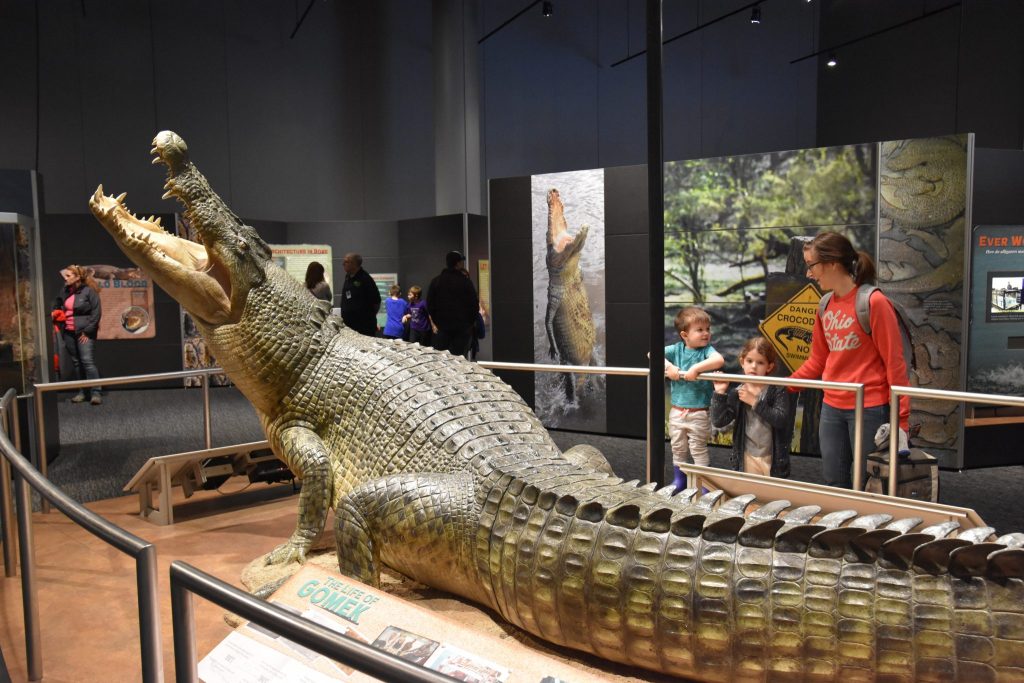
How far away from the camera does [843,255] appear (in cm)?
297

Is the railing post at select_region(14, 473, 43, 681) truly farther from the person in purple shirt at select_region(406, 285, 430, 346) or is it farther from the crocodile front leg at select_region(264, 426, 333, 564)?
the person in purple shirt at select_region(406, 285, 430, 346)

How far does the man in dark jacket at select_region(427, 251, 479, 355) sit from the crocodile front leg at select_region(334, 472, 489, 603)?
4.37 meters

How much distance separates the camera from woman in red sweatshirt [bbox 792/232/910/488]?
2.90 metres

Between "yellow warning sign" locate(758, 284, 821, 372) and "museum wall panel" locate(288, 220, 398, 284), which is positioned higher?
"museum wall panel" locate(288, 220, 398, 284)

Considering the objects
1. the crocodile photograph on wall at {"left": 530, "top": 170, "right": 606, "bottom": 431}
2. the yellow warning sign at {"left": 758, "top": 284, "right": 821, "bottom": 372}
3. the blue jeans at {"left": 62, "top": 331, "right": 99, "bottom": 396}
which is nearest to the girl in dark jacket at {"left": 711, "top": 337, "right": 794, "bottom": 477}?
the yellow warning sign at {"left": 758, "top": 284, "right": 821, "bottom": 372}

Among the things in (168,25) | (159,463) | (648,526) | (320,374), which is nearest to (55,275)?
(168,25)

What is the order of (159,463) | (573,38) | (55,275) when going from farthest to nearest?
1. (573,38)
2. (55,275)
3. (159,463)

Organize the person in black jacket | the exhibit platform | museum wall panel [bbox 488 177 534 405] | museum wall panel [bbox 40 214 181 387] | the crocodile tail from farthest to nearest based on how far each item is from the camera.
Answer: museum wall panel [bbox 40 214 181 387] < the person in black jacket < museum wall panel [bbox 488 177 534 405] < the exhibit platform < the crocodile tail

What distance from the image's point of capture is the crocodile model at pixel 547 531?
4.44 ft

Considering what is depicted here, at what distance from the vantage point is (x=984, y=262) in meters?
5.13

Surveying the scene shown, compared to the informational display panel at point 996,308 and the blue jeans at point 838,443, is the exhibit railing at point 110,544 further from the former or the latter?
the informational display panel at point 996,308

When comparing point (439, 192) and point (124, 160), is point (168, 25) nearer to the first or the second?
point (124, 160)

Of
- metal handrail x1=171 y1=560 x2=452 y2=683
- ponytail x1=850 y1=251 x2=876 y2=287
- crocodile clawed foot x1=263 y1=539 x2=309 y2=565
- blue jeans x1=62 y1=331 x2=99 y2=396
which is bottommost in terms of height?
crocodile clawed foot x1=263 y1=539 x2=309 y2=565

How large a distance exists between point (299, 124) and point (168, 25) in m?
1.90
